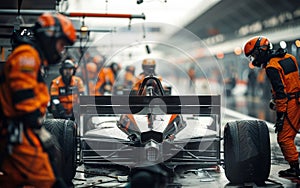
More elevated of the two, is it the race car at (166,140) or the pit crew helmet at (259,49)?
the pit crew helmet at (259,49)

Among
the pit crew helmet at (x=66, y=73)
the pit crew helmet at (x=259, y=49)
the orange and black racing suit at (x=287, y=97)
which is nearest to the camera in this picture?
the orange and black racing suit at (x=287, y=97)

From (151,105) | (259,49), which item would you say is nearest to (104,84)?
(259,49)

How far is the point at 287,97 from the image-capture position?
9508 millimetres

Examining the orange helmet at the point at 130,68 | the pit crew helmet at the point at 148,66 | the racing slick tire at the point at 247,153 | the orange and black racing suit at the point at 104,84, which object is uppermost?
the orange helmet at the point at 130,68

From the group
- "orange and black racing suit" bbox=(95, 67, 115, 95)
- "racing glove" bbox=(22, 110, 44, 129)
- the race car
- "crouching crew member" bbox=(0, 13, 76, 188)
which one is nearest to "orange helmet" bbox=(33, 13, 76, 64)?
"crouching crew member" bbox=(0, 13, 76, 188)

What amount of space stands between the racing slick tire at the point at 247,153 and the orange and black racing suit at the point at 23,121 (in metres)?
3.39

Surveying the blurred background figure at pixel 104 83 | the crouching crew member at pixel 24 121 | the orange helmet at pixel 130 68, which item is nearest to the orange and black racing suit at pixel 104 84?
the blurred background figure at pixel 104 83

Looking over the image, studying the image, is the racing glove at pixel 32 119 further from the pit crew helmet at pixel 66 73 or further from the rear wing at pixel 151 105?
the pit crew helmet at pixel 66 73

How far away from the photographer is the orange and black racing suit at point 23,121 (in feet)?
→ 18.4

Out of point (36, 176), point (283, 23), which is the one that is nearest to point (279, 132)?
point (36, 176)

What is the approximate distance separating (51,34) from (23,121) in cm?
93

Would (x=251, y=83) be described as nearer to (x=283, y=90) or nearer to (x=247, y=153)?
(x=283, y=90)

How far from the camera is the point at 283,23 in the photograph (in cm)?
3225

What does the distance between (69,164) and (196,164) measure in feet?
5.82
